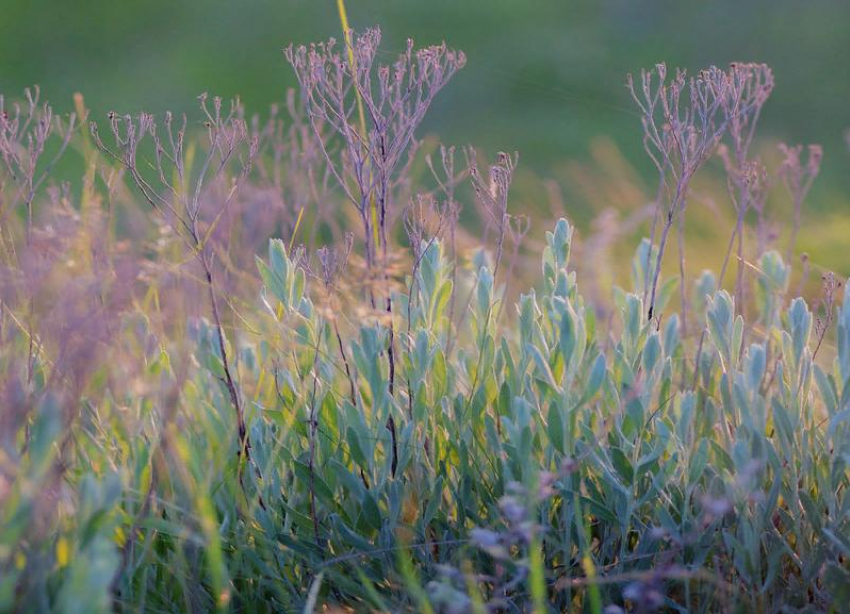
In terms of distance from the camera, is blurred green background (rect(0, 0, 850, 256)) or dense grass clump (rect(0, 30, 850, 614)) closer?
dense grass clump (rect(0, 30, 850, 614))

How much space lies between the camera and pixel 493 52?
8141 mm

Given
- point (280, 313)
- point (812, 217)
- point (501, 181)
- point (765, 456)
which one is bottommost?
point (812, 217)

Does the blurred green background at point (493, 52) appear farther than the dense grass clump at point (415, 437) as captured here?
Yes

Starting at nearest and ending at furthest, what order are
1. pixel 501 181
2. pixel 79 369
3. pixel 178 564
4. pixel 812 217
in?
pixel 79 369 → pixel 178 564 → pixel 501 181 → pixel 812 217

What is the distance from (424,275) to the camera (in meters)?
1.94

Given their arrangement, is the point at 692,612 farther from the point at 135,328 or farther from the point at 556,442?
the point at 135,328

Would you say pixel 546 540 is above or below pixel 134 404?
below

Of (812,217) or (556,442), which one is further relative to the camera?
(812,217)

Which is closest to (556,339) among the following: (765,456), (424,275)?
(424,275)

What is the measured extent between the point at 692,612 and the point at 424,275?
730mm

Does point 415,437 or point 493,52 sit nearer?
point 415,437

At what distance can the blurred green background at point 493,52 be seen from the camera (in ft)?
24.4

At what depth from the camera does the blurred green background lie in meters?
7.43

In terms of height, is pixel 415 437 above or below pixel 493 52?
below
